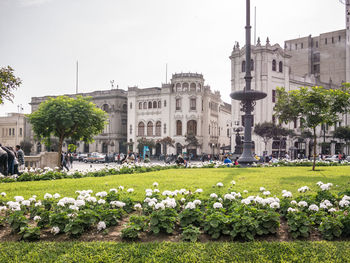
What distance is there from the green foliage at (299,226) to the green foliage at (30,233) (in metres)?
4.17

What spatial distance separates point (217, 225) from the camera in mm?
5617

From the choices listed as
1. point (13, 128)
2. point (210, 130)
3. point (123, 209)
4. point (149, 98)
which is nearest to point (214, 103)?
point (210, 130)

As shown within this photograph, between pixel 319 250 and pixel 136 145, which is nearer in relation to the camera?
pixel 319 250

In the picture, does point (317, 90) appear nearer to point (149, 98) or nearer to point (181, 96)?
point (181, 96)

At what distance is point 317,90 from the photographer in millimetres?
18453

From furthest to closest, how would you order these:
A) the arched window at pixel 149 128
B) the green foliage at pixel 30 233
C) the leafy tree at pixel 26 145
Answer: the leafy tree at pixel 26 145 < the arched window at pixel 149 128 < the green foliage at pixel 30 233

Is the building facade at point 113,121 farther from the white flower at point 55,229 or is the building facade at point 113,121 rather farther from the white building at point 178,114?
the white flower at point 55,229

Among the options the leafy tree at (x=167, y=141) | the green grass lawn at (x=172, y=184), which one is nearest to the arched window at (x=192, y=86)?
the leafy tree at (x=167, y=141)

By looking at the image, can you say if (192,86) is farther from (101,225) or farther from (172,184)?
(101,225)

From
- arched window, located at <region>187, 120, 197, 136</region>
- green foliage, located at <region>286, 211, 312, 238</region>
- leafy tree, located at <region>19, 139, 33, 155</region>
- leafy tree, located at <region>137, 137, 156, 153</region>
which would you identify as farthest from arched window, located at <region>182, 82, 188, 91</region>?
green foliage, located at <region>286, 211, 312, 238</region>

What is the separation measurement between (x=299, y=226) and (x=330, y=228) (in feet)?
1.56

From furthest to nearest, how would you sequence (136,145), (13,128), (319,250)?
(13,128), (136,145), (319,250)

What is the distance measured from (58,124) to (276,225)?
18433 millimetres

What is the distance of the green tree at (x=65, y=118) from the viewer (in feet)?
68.9
